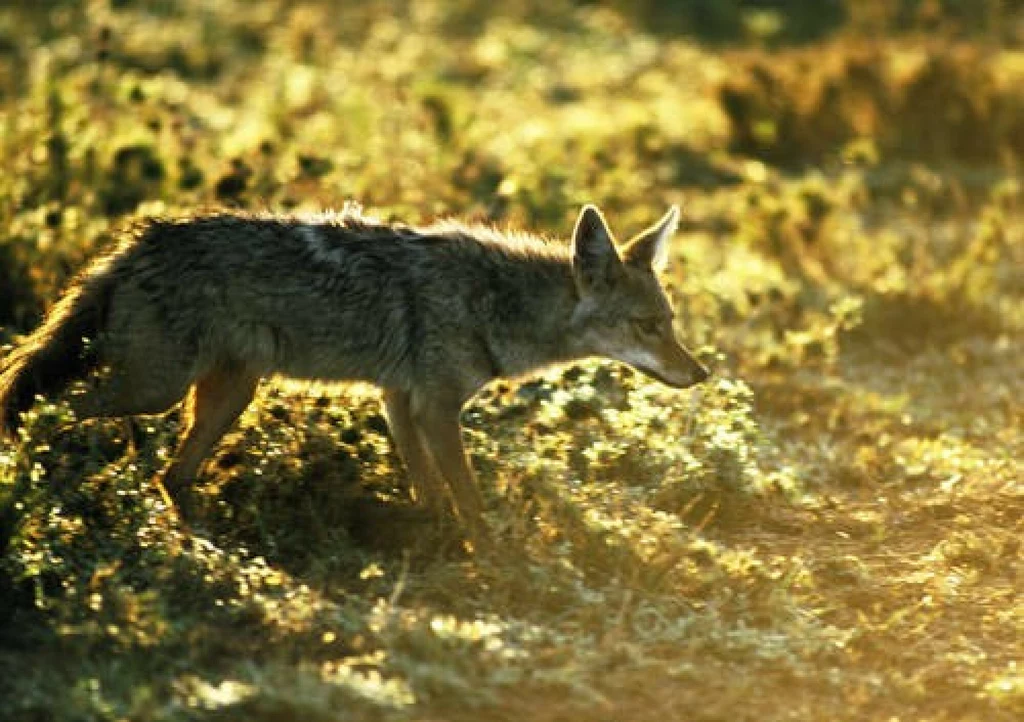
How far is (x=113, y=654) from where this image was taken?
5.76m

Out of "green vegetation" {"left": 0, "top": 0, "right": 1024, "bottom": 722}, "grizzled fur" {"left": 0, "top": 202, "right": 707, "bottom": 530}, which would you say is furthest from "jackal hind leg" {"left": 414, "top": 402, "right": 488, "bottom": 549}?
"green vegetation" {"left": 0, "top": 0, "right": 1024, "bottom": 722}

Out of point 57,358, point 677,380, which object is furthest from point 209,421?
point 677,380

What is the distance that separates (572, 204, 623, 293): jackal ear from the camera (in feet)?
23.6

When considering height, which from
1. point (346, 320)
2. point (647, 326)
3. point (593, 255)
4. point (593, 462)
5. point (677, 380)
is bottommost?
point (593, 462)

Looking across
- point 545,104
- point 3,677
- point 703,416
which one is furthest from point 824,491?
point 545,104

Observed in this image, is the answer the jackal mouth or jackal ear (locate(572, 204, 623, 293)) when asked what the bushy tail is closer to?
jackal ear (locate(572, 204, 623, 293))

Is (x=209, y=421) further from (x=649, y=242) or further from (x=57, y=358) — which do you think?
(x=649, y=242)

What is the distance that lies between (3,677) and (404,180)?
6.01 metres

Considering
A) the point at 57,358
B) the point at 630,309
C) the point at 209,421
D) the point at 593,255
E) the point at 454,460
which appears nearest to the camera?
the point at 57,358

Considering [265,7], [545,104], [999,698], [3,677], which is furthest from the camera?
[265,7]

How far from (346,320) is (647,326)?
1.27m

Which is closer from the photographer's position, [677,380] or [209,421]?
[209,421]

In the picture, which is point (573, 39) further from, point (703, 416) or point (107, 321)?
point (107, 321)

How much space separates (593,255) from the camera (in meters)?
7.31
